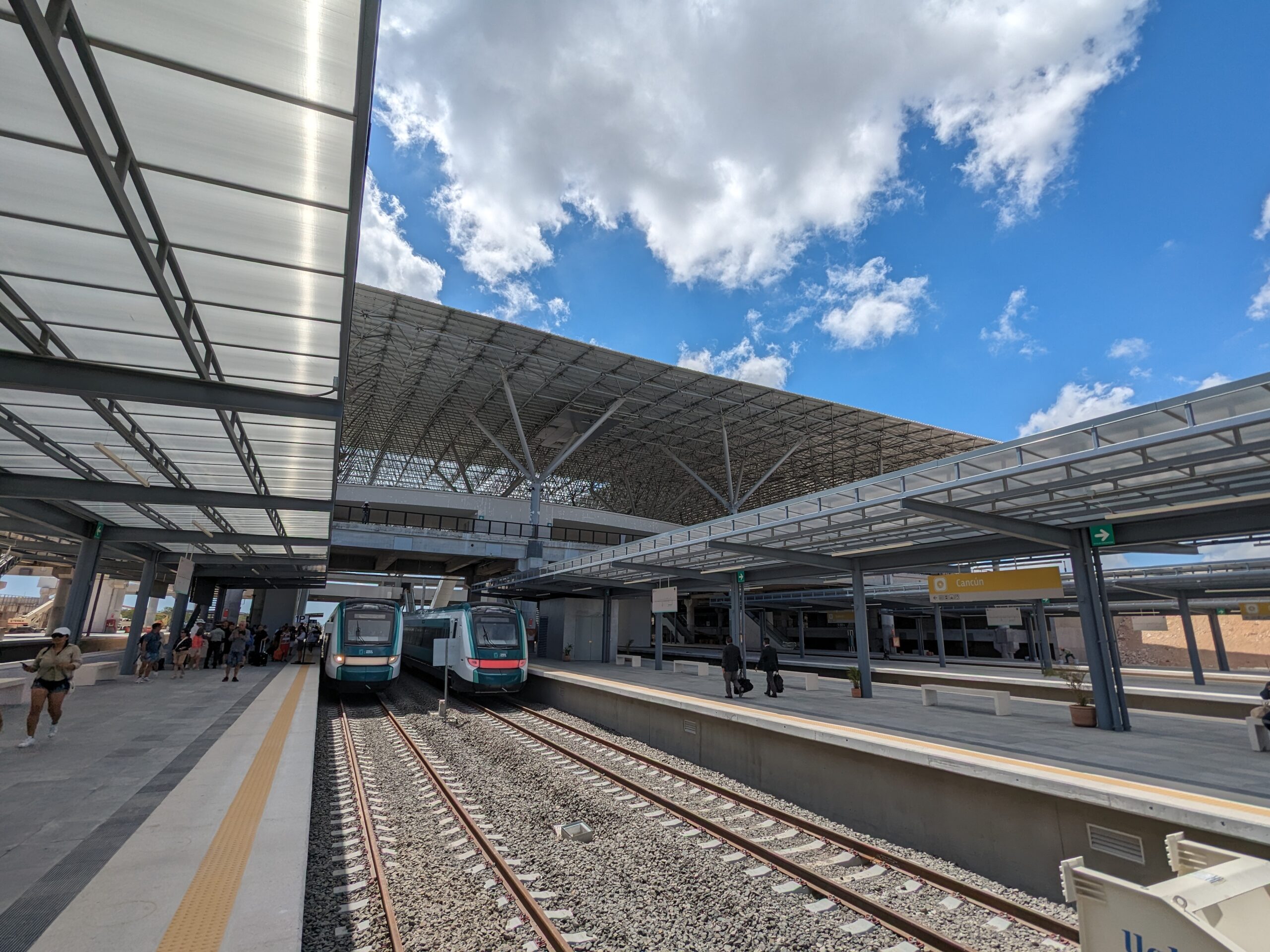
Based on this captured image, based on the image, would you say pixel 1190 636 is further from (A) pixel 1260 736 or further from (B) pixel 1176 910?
(B) pixel 1176 910

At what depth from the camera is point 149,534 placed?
15.5 metres

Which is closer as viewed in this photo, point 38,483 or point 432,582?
point 38,483

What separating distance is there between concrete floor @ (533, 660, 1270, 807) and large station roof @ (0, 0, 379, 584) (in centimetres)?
975

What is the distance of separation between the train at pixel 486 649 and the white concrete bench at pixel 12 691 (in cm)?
901

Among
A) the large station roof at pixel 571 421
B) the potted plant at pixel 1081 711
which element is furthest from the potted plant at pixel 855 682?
the large station roof at pixel 571 421

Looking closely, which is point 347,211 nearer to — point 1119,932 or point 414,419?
point 1119,932

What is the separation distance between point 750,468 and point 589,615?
2707 centimetres

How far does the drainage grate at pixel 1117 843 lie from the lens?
556 centimetres

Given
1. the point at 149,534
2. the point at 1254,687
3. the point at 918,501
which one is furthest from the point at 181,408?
the point at 1254,687

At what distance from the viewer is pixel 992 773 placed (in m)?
6.59

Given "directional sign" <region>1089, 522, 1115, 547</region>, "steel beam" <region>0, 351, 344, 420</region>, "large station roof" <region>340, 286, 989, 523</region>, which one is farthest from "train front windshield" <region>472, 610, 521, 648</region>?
"large station roof" <region>340, 286, 989, 523</region>

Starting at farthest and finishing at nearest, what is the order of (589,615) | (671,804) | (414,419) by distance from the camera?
(414,419)
(589,615)
(671,804)

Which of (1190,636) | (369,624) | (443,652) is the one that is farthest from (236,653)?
(1190,636)

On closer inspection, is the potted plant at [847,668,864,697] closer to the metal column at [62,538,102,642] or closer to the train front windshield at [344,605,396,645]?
the train front windshield at [344,605,396,645]
